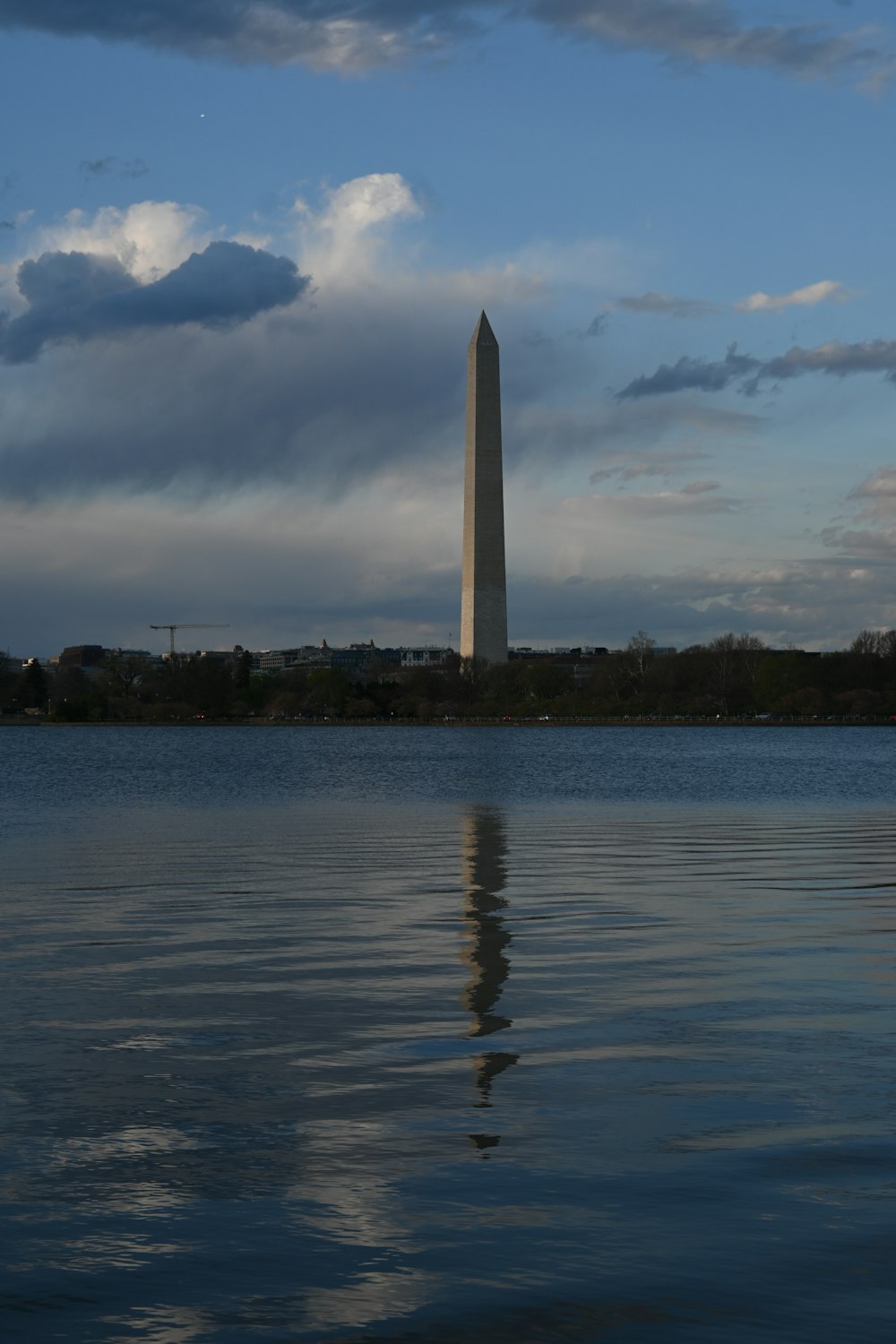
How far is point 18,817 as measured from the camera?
34000mm

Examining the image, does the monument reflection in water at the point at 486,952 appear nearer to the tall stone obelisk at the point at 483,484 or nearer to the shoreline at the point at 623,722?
the tall stone obelisk at the point at 483,484

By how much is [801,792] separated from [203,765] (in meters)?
32.3

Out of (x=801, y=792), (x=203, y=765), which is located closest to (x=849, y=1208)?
(x=801, y=792)

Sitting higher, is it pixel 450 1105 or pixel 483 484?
pixel 483 484

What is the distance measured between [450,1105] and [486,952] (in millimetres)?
5308

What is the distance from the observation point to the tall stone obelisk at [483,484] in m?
106

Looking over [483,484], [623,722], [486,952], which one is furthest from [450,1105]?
[623,722]

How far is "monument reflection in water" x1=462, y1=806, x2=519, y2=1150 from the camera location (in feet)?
28.8

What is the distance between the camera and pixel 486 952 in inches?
521

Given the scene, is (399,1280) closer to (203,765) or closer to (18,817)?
(18,817)

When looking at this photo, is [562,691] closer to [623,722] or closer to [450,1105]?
[623,722]

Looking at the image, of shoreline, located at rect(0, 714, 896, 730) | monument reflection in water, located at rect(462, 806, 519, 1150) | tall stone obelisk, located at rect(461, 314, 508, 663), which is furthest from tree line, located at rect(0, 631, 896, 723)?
monument reflection in water, located at rect(462, 806, 519, 1150)

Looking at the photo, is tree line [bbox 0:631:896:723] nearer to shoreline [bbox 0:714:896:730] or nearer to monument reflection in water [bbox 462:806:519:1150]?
shoreline [bbox 0:714:896:730]

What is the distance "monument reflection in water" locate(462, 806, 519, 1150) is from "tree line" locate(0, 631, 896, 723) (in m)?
111
